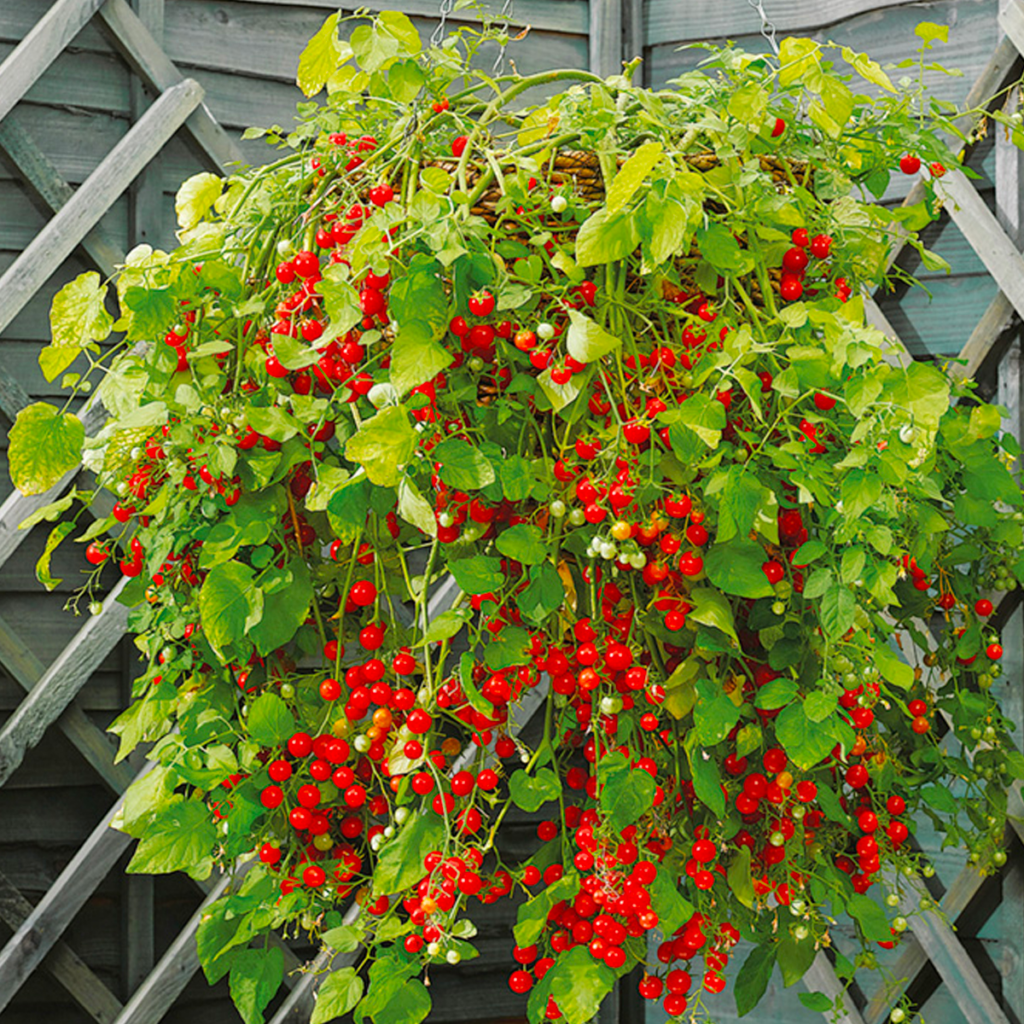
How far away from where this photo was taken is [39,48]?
1344 mm

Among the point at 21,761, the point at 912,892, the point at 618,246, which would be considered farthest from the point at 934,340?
the point at 21,761

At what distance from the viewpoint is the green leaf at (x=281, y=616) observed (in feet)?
2.19

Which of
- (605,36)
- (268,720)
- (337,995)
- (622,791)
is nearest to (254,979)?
(337,995)

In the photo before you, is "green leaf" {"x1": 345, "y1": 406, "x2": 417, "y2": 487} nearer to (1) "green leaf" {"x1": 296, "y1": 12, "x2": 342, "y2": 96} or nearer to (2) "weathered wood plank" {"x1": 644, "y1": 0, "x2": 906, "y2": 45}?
(1) "green leaf" {"x1": 296, "y1": 12, "x2": 342, "y2": 96}

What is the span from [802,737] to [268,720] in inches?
13.0

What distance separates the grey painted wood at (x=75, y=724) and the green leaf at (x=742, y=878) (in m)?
0.91

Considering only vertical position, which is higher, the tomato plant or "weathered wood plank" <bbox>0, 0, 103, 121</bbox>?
"weathered wood plank" <bbox>0, 0, 103, 121</bbox>

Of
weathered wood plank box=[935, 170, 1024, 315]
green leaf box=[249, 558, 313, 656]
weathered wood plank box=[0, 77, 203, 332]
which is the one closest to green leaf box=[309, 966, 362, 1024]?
green leaf box=[249, 558, 313, 656]

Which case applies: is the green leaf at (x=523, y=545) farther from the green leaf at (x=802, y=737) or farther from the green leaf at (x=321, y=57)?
the green leaf at (x=321, y=57)

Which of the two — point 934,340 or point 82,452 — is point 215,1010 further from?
point 934,340

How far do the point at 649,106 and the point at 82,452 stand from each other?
1.50ft

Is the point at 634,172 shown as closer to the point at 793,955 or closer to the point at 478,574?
the point at 478,574

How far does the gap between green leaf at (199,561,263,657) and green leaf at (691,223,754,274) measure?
13.6 inches

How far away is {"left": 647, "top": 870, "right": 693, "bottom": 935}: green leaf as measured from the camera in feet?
2.17
